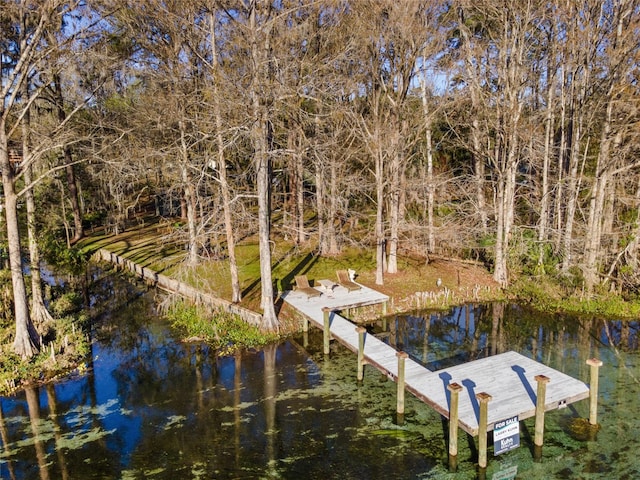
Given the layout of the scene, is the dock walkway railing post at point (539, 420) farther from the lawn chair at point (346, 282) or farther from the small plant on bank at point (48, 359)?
the small plant on bank at point (48, 359)

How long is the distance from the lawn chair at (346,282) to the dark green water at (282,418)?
10.8ft

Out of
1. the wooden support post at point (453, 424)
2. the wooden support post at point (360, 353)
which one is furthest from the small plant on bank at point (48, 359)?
the wooden support post at point (453, 424)

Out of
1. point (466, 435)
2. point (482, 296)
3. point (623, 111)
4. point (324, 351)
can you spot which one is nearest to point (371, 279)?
point (482, 296)

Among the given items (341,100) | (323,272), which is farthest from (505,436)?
(341,100)

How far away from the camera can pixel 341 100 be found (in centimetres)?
Answer: 2466

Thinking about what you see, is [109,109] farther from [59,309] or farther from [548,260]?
[548,260]

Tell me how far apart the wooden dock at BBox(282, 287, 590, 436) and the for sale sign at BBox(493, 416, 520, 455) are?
0.46ft

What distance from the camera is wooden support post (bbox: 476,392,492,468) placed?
9.45 meters

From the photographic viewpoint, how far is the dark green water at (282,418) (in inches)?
389

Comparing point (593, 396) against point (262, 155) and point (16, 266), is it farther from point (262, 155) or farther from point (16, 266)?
point (16, 266)

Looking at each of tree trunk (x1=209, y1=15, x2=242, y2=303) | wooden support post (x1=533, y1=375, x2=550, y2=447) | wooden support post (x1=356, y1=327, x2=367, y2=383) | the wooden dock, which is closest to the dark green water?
wooden support post (x1=533, y1=375, x2=550, y2=447)

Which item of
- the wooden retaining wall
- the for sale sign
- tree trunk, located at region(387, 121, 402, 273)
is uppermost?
tree trunk, located at region(387, 121, 402, 273)

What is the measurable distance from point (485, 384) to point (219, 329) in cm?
965

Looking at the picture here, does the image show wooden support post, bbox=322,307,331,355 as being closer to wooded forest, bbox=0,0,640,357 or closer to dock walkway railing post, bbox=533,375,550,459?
wooded forest, bbox=0,0,640,357
